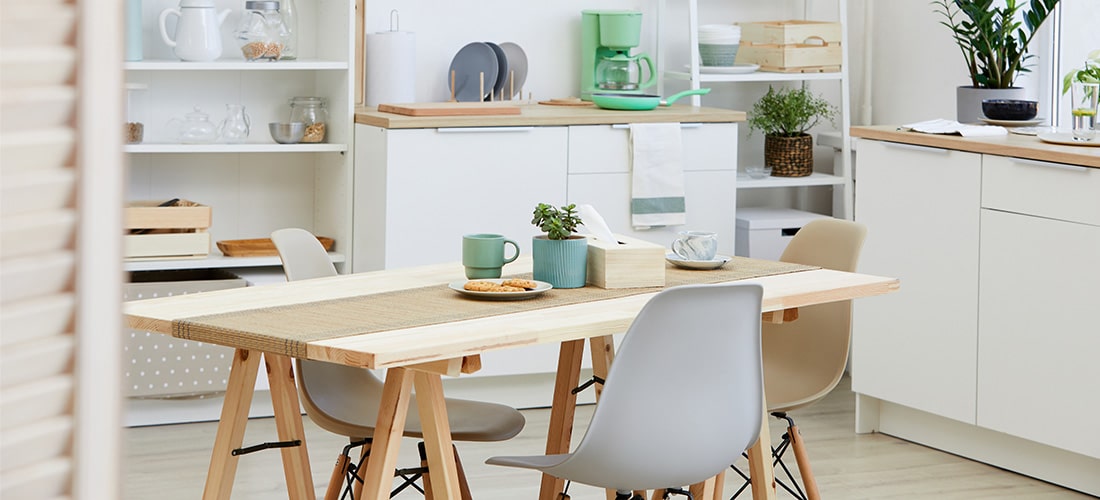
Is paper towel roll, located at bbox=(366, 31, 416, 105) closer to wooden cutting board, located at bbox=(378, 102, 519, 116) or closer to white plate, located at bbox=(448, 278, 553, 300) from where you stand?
wooden cutting board, located at bbox=(378, 102, 519, 116)

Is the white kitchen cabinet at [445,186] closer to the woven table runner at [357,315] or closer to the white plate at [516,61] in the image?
the white plate at [516,61]

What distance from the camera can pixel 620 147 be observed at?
4.34 metres

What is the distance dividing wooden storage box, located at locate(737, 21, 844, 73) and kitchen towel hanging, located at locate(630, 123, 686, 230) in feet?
2.14

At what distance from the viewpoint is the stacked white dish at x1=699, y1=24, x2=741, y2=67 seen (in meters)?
4.82

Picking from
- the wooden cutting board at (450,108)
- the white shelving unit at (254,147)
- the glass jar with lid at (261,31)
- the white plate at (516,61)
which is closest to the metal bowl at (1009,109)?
the wooden cutting board at (450,108)

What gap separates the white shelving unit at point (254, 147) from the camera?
4203mm

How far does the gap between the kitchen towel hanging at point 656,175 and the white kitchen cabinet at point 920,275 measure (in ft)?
2.02

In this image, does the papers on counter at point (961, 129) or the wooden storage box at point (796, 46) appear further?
the wooden storage box at point (796, 46)

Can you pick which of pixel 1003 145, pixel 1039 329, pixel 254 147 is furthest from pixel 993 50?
pixel 254 147

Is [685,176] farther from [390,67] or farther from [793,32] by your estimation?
[390,67]

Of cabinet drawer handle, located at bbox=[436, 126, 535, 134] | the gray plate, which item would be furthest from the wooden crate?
cabinet drawer handle, located at bbox=[436, 126, 535, 134]

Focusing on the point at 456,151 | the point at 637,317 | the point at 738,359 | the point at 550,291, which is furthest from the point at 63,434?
Answer: the point at 456,151

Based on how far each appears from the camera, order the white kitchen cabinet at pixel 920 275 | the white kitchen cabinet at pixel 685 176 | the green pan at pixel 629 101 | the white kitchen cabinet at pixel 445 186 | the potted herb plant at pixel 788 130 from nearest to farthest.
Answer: the white kitchen cabinet at pixel 920 275
the white kitchen cabinet at pixel 445 186
the white kitchen cabinet at pixel 685 176
the green pan at pixel 629 101
the potted herb plant at pixel 788 130

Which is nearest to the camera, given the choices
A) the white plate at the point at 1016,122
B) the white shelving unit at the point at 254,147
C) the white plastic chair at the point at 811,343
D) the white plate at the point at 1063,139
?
the white plastic chair at the point at 811,343
